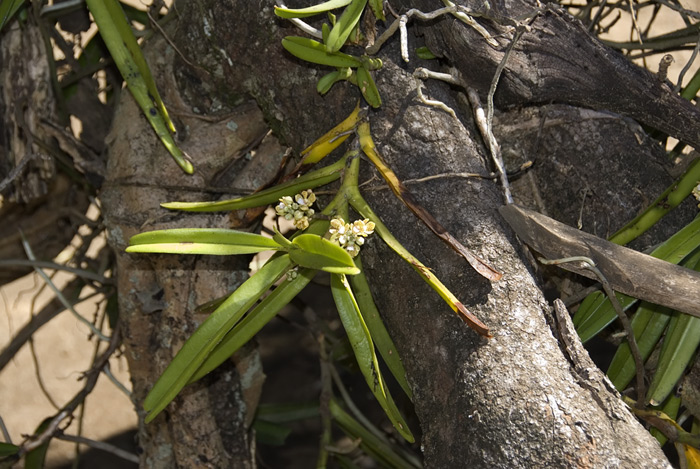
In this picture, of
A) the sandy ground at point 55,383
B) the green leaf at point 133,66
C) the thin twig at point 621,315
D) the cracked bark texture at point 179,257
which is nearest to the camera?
the thin twig at point 621,315

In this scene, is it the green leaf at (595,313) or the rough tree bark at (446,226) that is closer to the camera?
the rough tree bark at (446,226)

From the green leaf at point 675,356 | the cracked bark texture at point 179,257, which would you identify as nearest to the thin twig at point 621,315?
the green leaf at point 675,356

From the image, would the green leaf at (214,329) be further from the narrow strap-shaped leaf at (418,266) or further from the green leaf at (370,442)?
the green leaf at (370,442)

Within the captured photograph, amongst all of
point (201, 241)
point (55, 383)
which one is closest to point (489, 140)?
point (201, 241)

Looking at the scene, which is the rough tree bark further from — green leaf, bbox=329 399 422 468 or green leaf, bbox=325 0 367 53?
green leaf, bbox=329 399 422 468

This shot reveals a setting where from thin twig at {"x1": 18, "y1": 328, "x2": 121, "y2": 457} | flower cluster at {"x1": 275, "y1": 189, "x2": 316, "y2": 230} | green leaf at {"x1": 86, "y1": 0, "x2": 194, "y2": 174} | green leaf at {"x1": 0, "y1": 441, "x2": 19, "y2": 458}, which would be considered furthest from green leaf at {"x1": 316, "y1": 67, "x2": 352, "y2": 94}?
green leaf at {"x1": 0, "y1": 441, "x2": 19, "y2": 458}

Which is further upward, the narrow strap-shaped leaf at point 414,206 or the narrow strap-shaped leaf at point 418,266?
the narrow strap-shaped leaf at point 414,206

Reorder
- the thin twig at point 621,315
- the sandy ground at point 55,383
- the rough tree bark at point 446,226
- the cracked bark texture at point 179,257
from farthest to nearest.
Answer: the sandy ground at point 55,383 → the cracked bark texture at point 179,257 → the thin twig at point 621,315 → the rough tree bark at point 446,226

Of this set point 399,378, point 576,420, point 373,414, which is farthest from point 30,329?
point 576,420

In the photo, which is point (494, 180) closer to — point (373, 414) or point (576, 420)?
point (576, 420)
